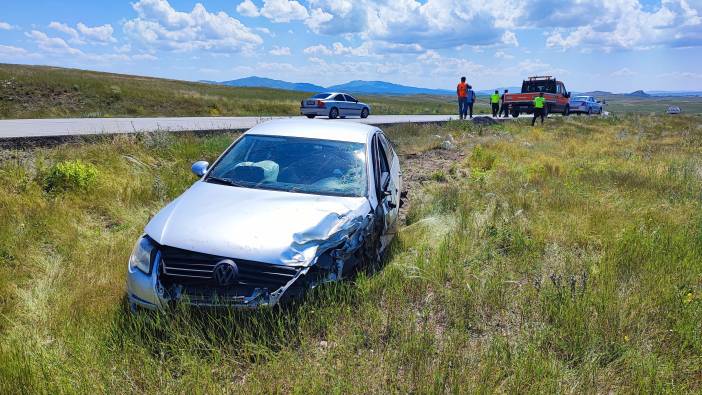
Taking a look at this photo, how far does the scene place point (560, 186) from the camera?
9.16m

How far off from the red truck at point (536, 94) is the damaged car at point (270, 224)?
26213 mm

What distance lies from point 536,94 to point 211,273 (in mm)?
29179

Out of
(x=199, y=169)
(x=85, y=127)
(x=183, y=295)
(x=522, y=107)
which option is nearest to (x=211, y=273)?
(x=183, y=295)

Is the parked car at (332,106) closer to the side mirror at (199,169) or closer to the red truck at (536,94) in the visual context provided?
the red truck at (536,94)

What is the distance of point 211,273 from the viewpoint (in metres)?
3.39

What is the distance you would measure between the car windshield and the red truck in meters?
26.6

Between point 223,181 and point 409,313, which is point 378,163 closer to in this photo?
point 223,181

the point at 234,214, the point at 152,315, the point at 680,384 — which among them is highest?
the point at 234,214

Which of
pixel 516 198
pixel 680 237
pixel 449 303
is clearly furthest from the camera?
pixel 516 198

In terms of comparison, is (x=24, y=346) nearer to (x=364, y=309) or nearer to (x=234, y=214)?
(x=234, y=214)

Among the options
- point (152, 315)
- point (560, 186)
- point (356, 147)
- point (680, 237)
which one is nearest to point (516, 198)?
point (560, 186)

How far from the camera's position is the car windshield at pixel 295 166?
4691 mm

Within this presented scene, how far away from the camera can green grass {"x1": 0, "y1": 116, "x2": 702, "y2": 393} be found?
301 centimetres

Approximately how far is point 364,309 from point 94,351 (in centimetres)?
195
